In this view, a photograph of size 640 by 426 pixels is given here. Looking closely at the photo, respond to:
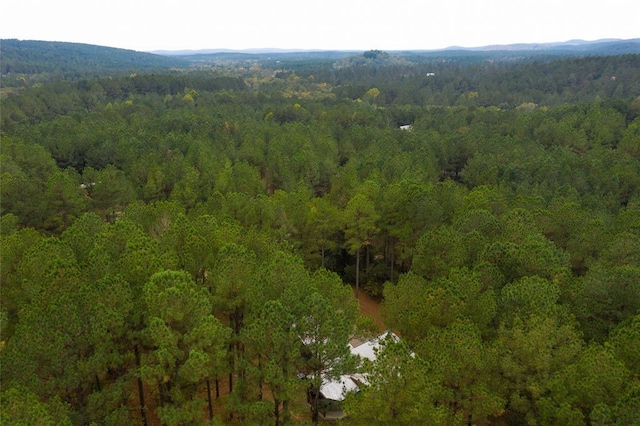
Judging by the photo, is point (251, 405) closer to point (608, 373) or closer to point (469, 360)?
point (469, 360)

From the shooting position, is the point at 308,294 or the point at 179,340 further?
the point at 308,294

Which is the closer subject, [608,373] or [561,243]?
[608,373]

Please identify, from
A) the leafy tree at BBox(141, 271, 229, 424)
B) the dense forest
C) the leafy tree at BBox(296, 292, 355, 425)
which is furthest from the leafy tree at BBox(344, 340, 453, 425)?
the leafy tree at BBox(141, 271, 229, 424)

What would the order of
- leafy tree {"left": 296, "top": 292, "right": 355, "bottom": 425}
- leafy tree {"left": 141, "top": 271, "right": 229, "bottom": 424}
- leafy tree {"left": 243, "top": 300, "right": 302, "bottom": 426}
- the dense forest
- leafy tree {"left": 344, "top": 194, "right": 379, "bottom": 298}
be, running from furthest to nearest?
leafy tree {"left": 344, "top": 194, "right": 379, "bottom": 298} → leafy tree {"left": 296, "top": 292, "right": 355, "bottom": 425} → leafy tree {"left": 243, "top": 300, "right": 302, "bottom": 426} → the dense forest → leafy tree {"left": 141, "top": 271, "right": 229, "bottom": 424}

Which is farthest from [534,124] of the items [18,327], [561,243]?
[18,327]

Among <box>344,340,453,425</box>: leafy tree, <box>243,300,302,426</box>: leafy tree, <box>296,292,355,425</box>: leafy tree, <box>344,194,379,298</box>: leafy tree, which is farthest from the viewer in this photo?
<box>344,194,379,298</box>: leafy tree

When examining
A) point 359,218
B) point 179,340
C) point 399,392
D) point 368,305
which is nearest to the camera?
point 399,392

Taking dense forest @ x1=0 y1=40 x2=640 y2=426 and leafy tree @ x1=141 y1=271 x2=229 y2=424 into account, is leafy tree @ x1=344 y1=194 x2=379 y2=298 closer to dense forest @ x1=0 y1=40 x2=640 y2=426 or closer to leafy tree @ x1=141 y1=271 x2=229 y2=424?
dense forest @ x1=0 y1=40 x2=640 y2=426

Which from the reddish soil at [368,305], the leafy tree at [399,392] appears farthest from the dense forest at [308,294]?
the reddish soil at [368,305]

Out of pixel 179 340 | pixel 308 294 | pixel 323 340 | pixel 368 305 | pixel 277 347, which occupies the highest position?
pixel 308 294

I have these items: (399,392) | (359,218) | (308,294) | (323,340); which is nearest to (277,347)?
(323,340)

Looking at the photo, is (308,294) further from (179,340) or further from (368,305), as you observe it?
(368,305)
